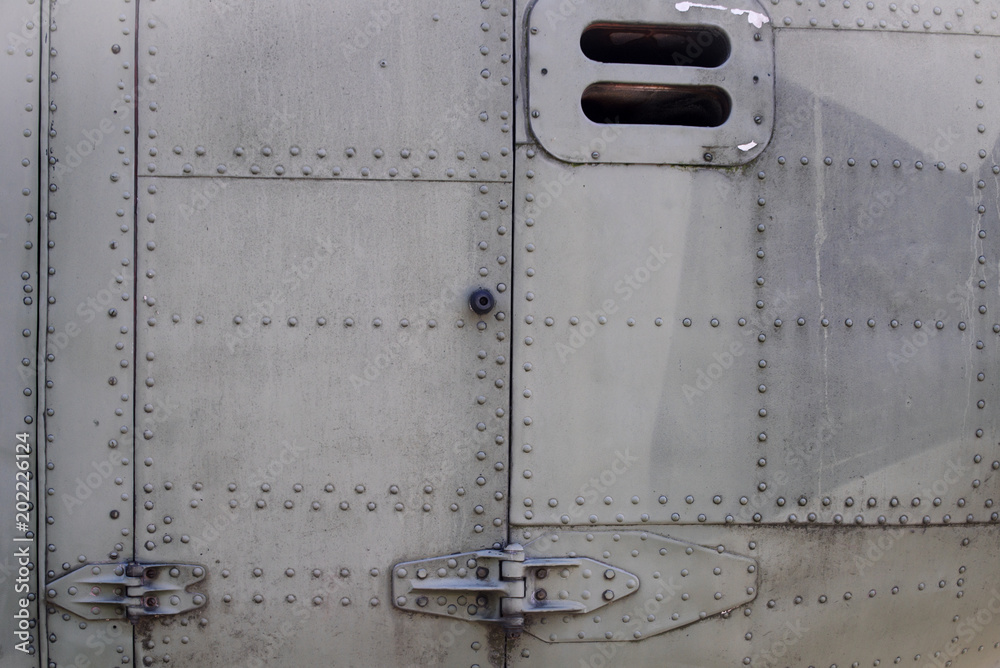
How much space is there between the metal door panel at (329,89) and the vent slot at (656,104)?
1.56ft

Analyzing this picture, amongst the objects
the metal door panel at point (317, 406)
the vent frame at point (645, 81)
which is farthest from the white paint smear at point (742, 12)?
the metal door panel at point (317, 406)

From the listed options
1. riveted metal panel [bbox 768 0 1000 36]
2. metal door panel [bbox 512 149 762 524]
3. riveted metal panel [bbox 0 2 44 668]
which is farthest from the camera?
riveted metal panel [bbox 768 0 1000 36]

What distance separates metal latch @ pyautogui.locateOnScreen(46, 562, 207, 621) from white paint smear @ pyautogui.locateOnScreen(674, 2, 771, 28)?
2.91 m

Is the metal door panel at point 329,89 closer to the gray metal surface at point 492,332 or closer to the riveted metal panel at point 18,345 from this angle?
the gray metal surface at point 492,332

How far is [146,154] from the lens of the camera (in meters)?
2.91

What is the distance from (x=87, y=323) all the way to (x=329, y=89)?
1.29 metres

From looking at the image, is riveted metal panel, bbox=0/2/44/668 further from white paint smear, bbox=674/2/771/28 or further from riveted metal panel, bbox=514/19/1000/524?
white paint smear, bbox=674/2/771/28

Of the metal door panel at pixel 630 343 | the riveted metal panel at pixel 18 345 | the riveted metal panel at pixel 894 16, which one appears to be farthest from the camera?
the riveted metal panel at pixel 894 16

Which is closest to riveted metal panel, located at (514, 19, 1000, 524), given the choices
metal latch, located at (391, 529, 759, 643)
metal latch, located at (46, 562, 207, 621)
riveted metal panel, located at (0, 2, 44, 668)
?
metal latch, located at (391, 529, 759, 643)

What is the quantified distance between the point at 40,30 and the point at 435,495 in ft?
7.71

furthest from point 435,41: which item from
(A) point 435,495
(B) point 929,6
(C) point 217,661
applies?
(C) point 217,661

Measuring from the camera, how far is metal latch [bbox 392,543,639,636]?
115 inches

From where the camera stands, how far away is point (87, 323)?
2.87 metres

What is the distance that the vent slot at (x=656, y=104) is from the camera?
10.2ft
